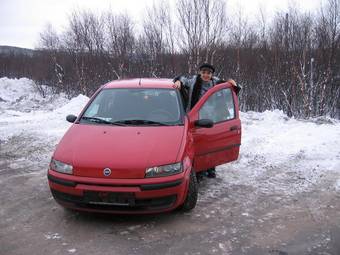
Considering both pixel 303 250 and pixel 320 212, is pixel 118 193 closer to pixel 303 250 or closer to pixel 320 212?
pixel 303 250

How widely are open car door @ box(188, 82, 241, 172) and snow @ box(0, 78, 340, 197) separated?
50 centimetres

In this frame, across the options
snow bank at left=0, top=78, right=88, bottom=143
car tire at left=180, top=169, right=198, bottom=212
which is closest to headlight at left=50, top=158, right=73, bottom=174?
car tire at left=180, top=169, right=198, bottom=212

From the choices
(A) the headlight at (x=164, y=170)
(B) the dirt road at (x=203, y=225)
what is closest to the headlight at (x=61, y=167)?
(B) the dirt road at (x=203, y=225)

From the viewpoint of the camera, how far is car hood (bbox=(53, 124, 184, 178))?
4461 millimetres

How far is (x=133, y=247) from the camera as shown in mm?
4199

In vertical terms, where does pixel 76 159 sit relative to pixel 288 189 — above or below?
above

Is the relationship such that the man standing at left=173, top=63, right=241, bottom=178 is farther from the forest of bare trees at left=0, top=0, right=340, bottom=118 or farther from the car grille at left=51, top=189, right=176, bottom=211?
the forest of bare trees at left=0, top=0, right=340, bottom=118

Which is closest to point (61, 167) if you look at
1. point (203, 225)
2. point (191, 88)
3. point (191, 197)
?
point (191, 197)

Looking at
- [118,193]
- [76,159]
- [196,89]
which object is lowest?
[118,193]

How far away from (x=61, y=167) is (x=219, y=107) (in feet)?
8.71

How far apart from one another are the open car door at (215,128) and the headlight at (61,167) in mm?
1761

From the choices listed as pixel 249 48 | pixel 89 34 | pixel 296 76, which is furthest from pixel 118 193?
pixel 89 34

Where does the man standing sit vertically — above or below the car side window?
above

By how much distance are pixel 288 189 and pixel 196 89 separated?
2056mm
